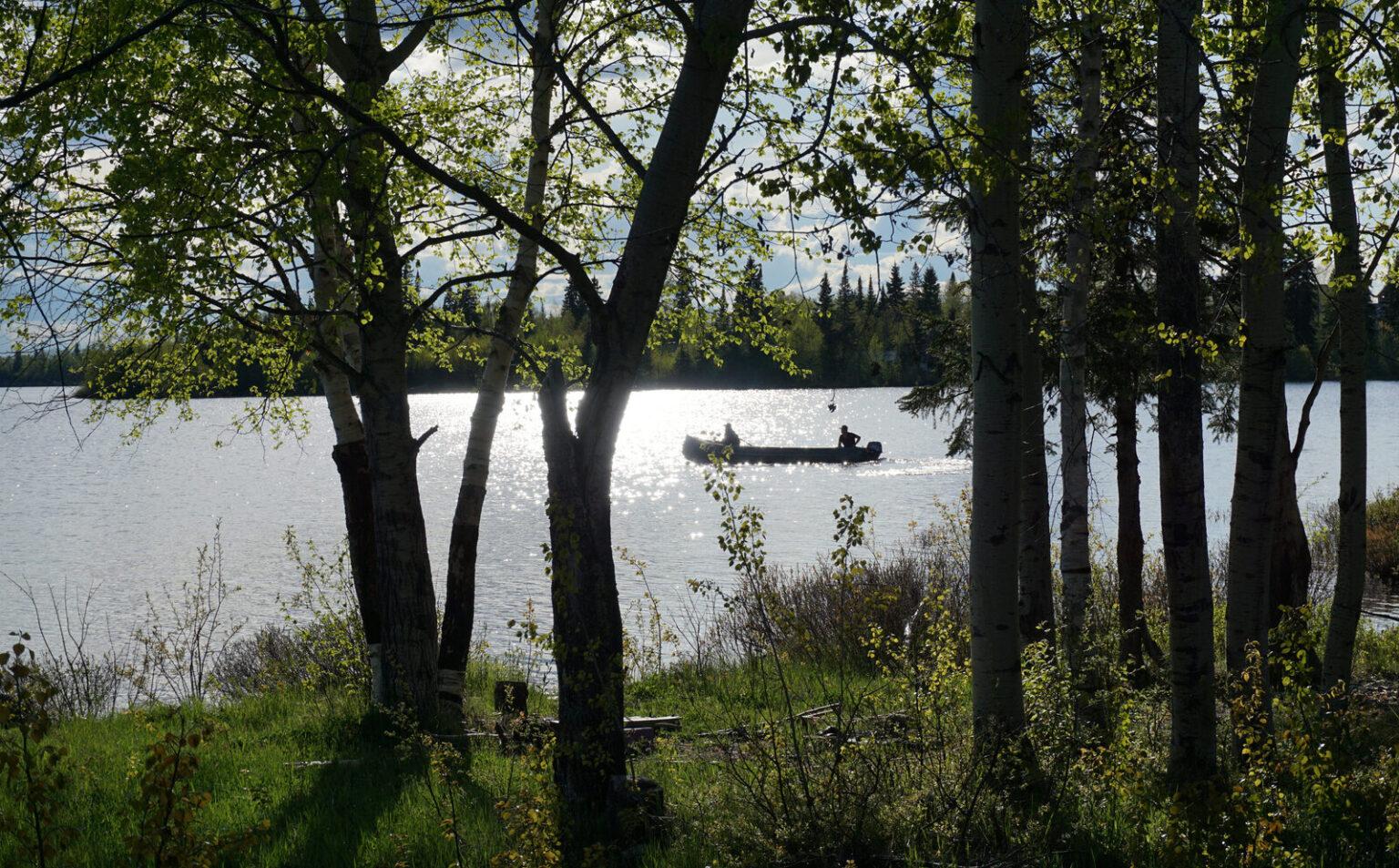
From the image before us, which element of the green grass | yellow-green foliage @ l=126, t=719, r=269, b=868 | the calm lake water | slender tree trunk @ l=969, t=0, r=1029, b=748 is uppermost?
slender tree trunk @ l=969, t=0, r=1029, b=748

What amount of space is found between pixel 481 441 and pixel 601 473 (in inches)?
138

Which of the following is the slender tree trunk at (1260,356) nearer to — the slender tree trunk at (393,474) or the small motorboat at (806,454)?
the slender tree trunk at (393,474)

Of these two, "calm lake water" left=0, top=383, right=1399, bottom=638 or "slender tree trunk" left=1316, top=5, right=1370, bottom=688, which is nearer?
"slender tree trunk" left=1316, top=5, right=1370, bottom=688

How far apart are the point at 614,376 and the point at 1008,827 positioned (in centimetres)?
285

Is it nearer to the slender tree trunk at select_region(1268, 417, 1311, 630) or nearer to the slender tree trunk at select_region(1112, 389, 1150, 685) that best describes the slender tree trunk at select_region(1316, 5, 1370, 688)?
the slender tree trunk at select_region(1268, 417, 1311, 630)

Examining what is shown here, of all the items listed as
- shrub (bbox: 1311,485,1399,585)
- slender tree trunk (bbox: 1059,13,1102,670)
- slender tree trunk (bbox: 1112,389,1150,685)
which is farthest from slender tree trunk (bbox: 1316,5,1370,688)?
shrub (bbox: 1311,485,1399,585)

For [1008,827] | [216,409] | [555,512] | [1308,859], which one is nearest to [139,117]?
[555,512]

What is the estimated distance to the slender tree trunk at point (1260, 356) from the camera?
16.1ft

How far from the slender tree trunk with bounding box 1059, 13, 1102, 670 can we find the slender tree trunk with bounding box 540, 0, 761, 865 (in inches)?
150

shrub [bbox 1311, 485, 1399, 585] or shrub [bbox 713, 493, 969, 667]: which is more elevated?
shrub [bbox 713, 493, 969, 667]

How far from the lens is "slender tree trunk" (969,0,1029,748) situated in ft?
14.9

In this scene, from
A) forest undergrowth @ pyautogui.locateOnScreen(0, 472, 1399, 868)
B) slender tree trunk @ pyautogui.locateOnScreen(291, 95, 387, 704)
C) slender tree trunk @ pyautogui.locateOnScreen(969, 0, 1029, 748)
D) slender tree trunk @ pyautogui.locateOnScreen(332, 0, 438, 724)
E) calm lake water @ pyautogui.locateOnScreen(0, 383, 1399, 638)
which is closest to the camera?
forest undergrowth @ pyautogui.locateOnScreen(0, 472, 1399, 868)

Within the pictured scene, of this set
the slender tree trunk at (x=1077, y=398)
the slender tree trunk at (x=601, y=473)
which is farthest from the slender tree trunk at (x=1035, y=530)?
the slender tree trunk at (x=601, y=473)

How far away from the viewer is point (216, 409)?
10069 cm
